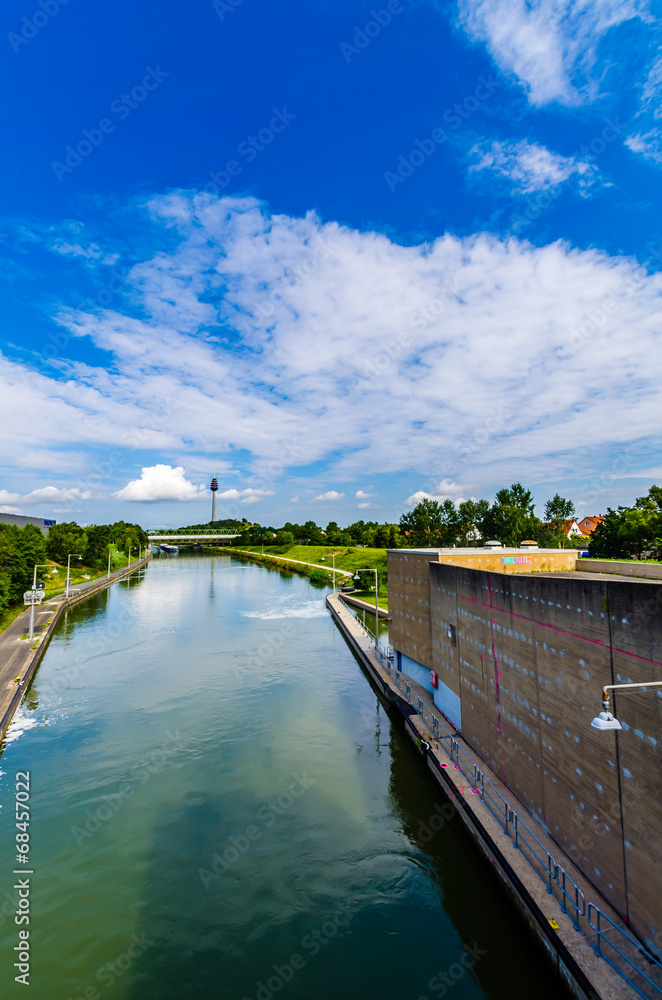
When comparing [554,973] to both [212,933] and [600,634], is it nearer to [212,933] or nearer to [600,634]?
[600,634]

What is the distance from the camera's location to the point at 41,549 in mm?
60125

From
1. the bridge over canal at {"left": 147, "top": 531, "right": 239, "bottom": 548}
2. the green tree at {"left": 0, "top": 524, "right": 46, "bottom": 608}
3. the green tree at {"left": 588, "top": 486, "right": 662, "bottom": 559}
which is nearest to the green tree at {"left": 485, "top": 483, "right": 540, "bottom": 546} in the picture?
the green tree at {"left": 588, "top": 486, "right": 662, "bottom": 559}

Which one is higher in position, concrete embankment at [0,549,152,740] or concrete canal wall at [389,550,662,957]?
concrete canal wall at [389,550,662,957]

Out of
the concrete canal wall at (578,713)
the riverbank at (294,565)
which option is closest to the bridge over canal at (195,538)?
the riverbank at (294,565)

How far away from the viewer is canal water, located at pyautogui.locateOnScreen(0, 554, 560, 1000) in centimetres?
988

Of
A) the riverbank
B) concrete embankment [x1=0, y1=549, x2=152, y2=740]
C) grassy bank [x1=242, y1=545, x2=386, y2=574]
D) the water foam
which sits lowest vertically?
the water foam

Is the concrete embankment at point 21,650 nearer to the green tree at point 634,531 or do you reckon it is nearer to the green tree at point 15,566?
the green tree at point 15,566

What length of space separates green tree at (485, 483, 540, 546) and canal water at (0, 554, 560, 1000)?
159 feet

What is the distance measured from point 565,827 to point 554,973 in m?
2.71

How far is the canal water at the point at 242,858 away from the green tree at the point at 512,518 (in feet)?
159

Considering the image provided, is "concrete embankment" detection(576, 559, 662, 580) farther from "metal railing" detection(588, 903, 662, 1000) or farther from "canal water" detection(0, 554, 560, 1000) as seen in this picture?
"canal water" detection(0, 554, 560, 1000)

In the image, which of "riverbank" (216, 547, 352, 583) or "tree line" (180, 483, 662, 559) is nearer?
"tree line" (180, 483, 662, 559)

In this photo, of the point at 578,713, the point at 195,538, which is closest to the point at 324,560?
the point at 578,713

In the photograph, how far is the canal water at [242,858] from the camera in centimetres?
988
